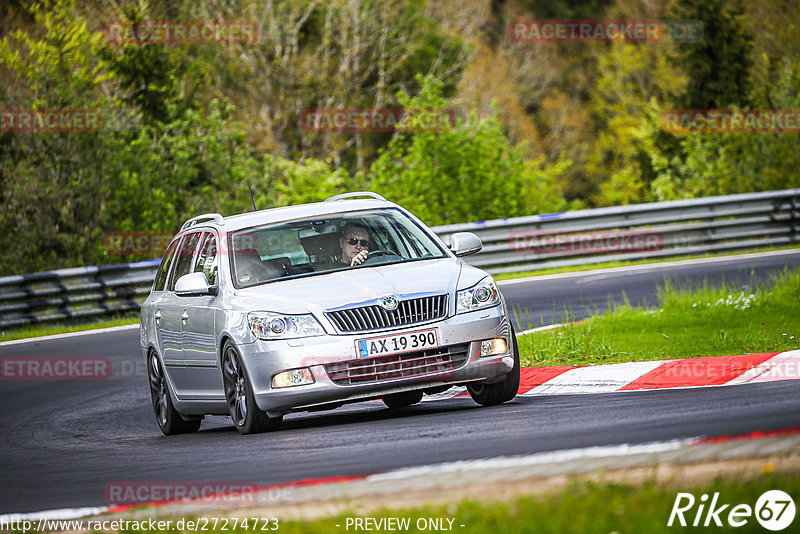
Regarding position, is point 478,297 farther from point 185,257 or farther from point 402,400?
point 185,257

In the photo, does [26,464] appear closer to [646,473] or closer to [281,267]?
[281,267]

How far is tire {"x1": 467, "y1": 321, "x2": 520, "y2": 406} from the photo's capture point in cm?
932

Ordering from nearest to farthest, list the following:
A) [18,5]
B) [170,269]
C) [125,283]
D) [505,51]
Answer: [170,269] < [125,283] < [18,5] < [505,51]

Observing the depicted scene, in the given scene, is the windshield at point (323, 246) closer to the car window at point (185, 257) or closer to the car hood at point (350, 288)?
the car hood at point (350, 288)

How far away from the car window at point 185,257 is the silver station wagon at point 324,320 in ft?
0.26

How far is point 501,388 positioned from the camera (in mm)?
9391

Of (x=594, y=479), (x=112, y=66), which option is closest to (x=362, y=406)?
(x=594, y=479)

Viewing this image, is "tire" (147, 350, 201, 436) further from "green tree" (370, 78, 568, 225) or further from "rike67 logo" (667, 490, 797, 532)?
"green tree" (370, 78, 568, 225)

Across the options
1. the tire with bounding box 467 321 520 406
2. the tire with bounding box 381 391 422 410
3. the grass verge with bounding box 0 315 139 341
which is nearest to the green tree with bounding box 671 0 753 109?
the grass verge with bounding box 0 315 139 341

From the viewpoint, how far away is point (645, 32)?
55.1m

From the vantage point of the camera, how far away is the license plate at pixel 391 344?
28.4 feet

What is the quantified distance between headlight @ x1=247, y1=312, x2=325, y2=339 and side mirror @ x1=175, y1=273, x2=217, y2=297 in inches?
31.9

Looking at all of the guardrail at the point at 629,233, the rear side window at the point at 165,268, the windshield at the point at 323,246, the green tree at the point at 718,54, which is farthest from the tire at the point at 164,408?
the green tree at the point at 718,54

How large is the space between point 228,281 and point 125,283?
11.9 meters
